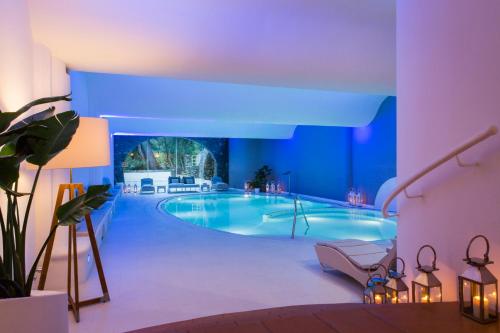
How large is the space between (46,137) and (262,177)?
16864 millimetres

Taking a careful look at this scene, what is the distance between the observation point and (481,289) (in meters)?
1.90

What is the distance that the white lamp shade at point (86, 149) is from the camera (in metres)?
3.05

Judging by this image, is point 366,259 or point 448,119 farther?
point 366,259

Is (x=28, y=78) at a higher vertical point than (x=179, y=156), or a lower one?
higher

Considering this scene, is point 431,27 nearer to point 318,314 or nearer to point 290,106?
point 318,314

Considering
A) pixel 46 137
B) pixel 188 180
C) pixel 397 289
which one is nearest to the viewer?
pixel 46 137

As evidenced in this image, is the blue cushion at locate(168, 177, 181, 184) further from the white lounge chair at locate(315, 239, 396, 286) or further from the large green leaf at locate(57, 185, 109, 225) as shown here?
the large green leaf at locate(57, 185, 109, 225)

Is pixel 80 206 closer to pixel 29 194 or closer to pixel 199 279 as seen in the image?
pixel 29 194

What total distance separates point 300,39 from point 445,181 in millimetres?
2391

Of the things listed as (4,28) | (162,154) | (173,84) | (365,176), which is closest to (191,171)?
(162,154)

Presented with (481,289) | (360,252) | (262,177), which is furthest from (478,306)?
(262,177)

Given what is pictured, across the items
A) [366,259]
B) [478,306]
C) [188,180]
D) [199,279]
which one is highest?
[478,306]

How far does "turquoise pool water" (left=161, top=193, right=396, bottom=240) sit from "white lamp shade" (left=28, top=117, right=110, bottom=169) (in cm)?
474

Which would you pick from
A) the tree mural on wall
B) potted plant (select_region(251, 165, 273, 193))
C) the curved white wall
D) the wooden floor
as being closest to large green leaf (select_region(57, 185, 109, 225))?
the wooden floor
